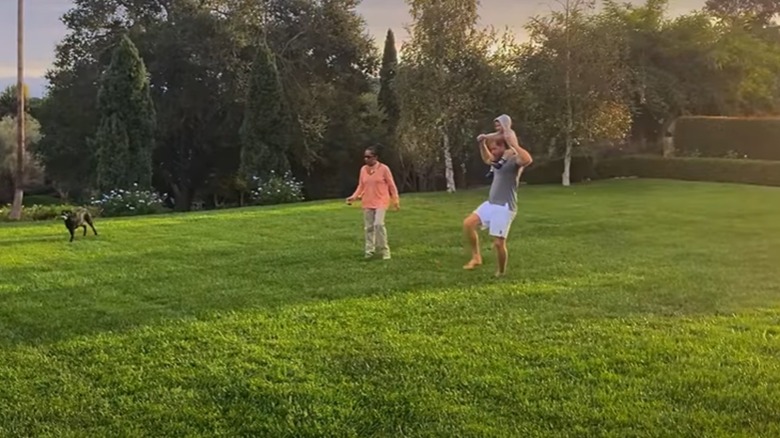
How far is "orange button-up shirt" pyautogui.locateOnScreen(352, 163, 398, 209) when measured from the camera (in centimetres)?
972

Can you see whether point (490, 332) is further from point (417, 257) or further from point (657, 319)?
point (417, 257)

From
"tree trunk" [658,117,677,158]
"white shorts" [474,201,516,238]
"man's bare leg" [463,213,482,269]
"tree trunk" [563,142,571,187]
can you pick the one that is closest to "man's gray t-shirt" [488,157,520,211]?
"white shorts" [474,201,516,238]

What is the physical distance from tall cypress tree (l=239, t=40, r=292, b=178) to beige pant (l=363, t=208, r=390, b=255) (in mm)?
15017

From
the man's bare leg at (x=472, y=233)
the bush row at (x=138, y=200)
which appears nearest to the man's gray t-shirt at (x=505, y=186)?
the man's bare leg at (x=472, y=233)

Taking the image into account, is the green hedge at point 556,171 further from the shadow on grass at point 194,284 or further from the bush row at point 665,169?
the shadow on grass at point 194,284

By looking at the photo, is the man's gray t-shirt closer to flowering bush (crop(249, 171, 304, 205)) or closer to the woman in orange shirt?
the woman in orange shirt

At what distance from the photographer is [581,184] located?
83.5ft

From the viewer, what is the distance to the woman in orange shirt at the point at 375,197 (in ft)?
31.6

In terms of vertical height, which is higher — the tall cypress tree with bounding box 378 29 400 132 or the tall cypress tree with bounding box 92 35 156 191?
the tall cypress tree with bounding box 378 29 400 132

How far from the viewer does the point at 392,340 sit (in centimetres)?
532

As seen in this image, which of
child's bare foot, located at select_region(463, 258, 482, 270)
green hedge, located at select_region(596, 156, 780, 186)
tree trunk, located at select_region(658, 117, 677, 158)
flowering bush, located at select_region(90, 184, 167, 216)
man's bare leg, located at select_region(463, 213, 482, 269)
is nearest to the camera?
man's bare leg, located at select_region(463, 213, 482, 269)

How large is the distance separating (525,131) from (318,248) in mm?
16094

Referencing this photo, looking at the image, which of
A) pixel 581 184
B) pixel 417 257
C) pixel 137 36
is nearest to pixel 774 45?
pixel 581 184

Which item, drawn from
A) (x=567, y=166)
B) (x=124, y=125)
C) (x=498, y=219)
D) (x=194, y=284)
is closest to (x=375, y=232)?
(x=498, y=219)
